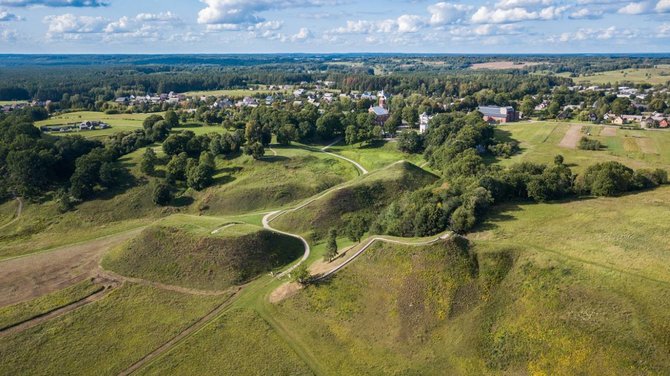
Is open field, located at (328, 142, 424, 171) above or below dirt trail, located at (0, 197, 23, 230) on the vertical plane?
above

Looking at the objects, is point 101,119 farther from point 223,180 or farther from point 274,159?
point 274,159

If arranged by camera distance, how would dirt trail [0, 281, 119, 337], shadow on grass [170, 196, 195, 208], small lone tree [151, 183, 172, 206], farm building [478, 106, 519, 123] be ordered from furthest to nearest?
1. farm building [478, 106, 519, 123]
2. shadow on grass [170, 196, 195, 208]
3. small lone tree [151, 183, 172, 206]
4. dirt trail [0, 281, 119, 337]

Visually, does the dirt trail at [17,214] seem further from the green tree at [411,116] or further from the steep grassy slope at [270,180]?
the green tree at [411,116]

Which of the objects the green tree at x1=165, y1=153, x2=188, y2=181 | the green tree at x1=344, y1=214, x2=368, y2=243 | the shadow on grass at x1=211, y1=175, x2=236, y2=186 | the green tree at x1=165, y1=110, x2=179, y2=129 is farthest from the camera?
the green tree at x1=165, y1=110, x2=179, y2=129

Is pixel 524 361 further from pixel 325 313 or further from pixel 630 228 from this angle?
pixel 630 228

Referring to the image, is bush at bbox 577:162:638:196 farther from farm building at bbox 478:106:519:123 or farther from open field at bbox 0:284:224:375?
farm building at bbox 478:106:519:123

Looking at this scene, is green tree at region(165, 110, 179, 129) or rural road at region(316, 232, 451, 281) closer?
rural road at region(316, 232, 451, 281)

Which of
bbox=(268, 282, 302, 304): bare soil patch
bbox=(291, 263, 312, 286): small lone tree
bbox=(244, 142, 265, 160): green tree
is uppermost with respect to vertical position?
bbox=(244, 142, 265, 160): green tree

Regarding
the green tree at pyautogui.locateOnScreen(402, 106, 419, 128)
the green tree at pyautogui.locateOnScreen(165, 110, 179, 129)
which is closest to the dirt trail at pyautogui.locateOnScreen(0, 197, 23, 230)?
the green tree at pyautogui.locateOnScreen(165, 110, 179, 129)
